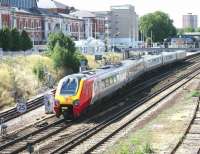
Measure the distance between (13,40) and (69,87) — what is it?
37.9m

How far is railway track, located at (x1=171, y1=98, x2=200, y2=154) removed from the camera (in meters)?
19.5

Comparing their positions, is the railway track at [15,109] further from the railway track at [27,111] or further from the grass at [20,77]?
the grass at [20,77]

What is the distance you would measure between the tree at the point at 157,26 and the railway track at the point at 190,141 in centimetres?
13782

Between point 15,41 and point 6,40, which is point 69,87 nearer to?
point 6,40

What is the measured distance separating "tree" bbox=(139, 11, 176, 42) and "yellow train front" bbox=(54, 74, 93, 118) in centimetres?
13467

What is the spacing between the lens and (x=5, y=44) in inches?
2484

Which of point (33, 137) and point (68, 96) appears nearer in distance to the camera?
point (33, 137)

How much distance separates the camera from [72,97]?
2733 centimetres

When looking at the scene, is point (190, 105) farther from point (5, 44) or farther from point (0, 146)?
point (5, 44)

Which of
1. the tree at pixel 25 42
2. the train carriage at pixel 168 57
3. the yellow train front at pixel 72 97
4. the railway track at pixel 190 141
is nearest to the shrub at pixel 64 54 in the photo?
the tree at pixel 25 42

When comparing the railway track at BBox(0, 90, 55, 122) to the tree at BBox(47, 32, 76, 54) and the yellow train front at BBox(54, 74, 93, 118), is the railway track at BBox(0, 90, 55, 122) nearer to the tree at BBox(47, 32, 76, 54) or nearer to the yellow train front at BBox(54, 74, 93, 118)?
the yellow train front at BBox(54, 74, 93, 118)

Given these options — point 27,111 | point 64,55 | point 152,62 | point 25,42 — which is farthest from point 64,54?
point 27,111

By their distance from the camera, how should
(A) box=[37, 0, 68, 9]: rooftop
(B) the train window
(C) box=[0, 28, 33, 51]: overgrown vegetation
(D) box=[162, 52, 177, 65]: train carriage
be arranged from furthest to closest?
(A) box=[37, 0, 68, 9]: rooftop < (D) box=[162, 52, 177, 65]: train carriage < (C) box=[0, 28, 33, 51]: overgrown vegetation < (B) the train window

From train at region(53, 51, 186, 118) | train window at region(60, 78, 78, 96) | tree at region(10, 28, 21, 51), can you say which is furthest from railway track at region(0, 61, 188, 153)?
tree at region(10, 28, 21, 51)
